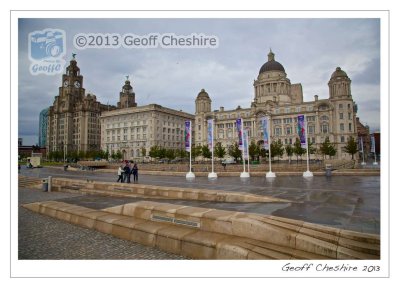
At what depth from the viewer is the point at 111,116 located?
10656cm

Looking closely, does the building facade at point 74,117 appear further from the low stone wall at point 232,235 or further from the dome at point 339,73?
the low stone wall at point 232,235

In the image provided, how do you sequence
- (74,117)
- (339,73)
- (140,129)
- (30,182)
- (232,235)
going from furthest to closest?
1. (74,117)
2. (140,129)
3. (339,73)
4. (30,182)
5. (232,235)

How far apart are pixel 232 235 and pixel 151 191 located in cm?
823

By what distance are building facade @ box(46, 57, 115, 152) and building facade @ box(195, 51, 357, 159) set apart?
60037 millimetres

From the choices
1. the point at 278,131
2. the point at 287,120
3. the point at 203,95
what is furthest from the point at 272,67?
the point at 203,95

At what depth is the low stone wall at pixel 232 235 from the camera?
495 centimetres

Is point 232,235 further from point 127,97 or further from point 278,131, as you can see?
point 127,97

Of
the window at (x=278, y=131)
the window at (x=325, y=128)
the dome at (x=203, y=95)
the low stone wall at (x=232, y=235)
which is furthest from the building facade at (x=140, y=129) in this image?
the low stone wall at (x=232, y=235)

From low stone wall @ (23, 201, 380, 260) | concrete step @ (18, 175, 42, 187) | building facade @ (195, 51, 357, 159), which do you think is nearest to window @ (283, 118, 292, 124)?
building facade @ (195, 51, 357, 159)

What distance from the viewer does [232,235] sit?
6.07m

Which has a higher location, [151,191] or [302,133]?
[302,133]

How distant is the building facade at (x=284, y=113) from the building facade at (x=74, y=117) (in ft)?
197
